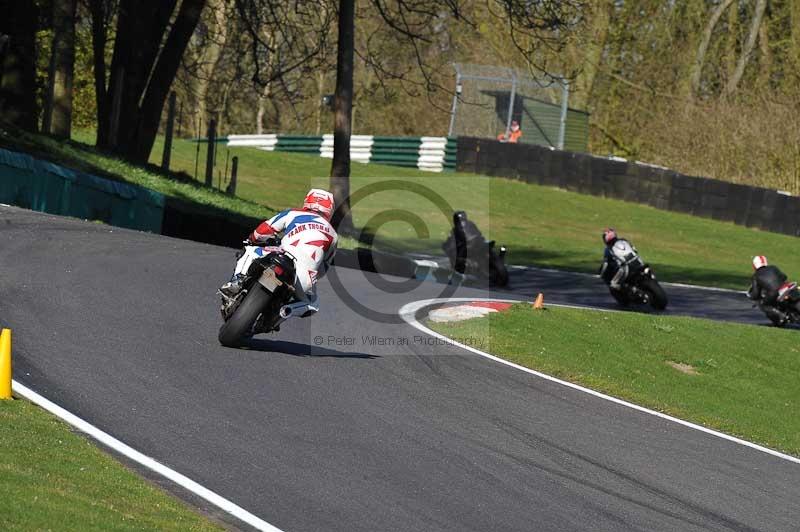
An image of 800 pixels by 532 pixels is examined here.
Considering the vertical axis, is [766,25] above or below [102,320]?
above

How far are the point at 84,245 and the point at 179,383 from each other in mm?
5818

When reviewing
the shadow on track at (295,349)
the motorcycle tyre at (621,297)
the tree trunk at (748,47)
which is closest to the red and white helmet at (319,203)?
the shadow on track at (295,349)

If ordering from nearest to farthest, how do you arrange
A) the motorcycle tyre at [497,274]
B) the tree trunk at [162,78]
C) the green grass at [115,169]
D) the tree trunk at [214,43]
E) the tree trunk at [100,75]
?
the green grass at [115,169] < the motorcycle tyre at [497,274] < the tree trunk at [162,78] < the tree trunk at [100,75] < the tree trunk at [214,43]

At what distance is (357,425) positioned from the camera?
8.25 metres

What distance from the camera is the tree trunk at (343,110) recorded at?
23.0m

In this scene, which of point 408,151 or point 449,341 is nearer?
point 449,341

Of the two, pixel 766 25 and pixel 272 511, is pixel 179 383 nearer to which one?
pixel 272 511

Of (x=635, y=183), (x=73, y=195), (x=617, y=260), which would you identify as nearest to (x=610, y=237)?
(x=617, y=260)

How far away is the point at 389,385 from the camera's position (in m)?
9.74

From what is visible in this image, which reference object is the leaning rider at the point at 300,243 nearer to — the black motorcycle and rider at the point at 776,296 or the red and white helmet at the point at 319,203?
the red and white helmet at the point at 319,203

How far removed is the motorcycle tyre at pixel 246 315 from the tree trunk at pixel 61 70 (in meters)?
15.2

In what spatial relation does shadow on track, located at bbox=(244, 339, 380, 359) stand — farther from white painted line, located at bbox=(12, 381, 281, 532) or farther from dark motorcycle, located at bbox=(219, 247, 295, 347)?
white painted line, located at bbox=(12, 381, 281, 532)

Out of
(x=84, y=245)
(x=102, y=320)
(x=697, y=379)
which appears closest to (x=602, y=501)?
(x=102, y=320)

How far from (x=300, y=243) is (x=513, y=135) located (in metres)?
30.3
